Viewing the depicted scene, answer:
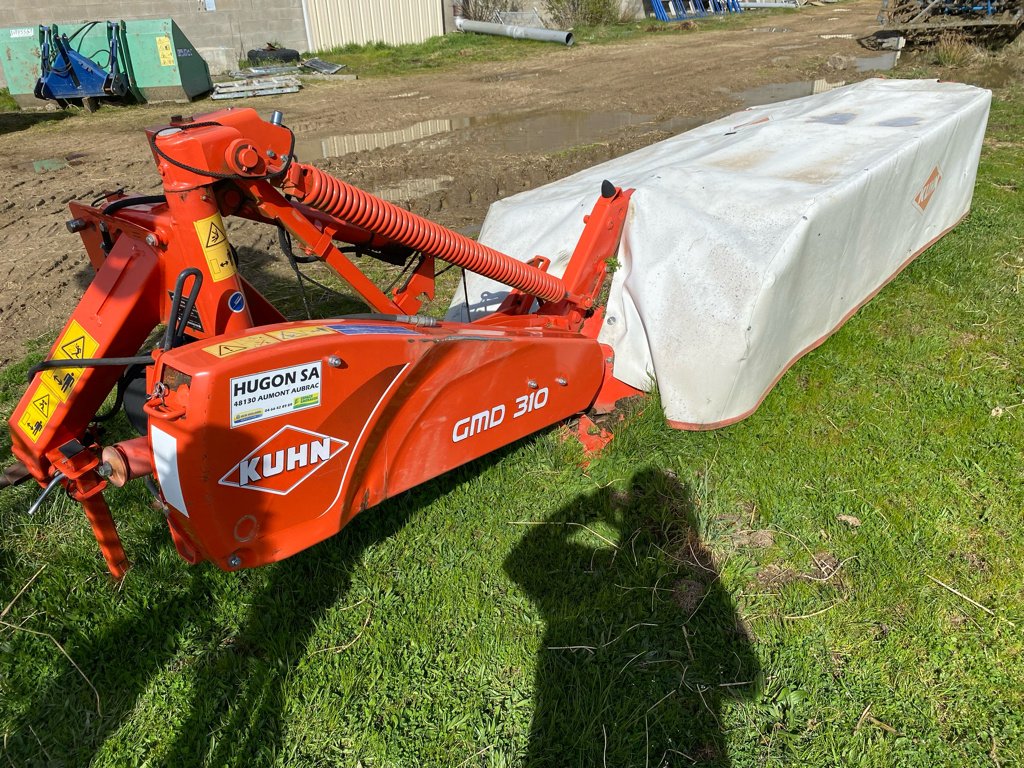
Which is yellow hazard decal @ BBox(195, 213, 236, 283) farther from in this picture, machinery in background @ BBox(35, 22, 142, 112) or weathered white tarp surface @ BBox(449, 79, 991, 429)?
machinery in background @ BBox(35, 22, 142, 112)

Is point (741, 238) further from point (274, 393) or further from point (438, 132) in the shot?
point (438, 132)

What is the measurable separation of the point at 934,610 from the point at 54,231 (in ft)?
26.2

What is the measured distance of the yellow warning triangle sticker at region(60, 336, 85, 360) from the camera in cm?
265

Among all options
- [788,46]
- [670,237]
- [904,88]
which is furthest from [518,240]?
[788,46]

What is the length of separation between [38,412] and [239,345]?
1.08 metres

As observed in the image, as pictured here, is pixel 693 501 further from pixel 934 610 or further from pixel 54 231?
pixel 54 231

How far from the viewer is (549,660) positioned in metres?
2.69

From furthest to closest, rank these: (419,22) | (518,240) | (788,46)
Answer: (419,22), (788,46), (518,240)

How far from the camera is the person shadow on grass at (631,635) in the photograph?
244 centimetres

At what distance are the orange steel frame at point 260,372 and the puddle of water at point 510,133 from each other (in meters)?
7.13

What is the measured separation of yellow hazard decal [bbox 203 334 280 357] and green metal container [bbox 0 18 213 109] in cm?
1437

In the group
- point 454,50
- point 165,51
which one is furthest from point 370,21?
point 165,51

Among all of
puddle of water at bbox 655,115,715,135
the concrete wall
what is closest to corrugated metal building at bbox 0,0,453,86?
the concrete wall

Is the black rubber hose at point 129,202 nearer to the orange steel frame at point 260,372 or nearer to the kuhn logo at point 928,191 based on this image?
the orange steel frame at point 260,372
